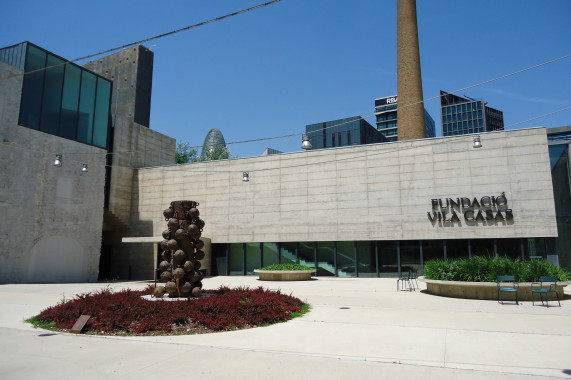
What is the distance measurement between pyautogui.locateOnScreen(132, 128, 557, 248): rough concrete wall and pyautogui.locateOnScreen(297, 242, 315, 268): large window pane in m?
0.77

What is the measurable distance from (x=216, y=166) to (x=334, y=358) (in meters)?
29.3

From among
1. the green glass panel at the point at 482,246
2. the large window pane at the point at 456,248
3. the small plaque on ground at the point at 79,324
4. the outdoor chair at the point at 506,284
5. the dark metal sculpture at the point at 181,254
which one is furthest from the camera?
the large window pane at the point at 456,248

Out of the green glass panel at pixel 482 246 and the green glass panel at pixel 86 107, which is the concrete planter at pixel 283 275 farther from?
the green glass panel at pixel 86 107

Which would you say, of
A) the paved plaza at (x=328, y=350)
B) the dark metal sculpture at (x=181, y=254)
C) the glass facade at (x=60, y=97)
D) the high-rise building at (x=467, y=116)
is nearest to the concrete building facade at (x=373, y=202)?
the glass facade at (x=60, y=97)

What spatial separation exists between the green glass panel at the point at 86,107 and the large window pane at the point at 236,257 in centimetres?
1464

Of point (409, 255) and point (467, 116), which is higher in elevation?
point (467, 116)

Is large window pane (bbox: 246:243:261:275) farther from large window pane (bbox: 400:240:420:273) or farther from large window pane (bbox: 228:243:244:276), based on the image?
large window pane (bbox: 400:240:420:273)

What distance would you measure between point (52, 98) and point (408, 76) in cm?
3054

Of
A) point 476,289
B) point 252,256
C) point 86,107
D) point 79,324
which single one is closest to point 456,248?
point 476,289

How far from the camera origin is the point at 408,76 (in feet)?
124

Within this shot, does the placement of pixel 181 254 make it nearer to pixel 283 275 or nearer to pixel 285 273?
pixel 285 273

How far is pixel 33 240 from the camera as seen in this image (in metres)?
27.6

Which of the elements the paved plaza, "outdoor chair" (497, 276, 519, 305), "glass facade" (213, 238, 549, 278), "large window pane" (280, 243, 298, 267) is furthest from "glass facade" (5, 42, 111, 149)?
"outdoor chair" (497, 276, 519, 305)

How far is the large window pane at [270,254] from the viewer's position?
1298 inches
